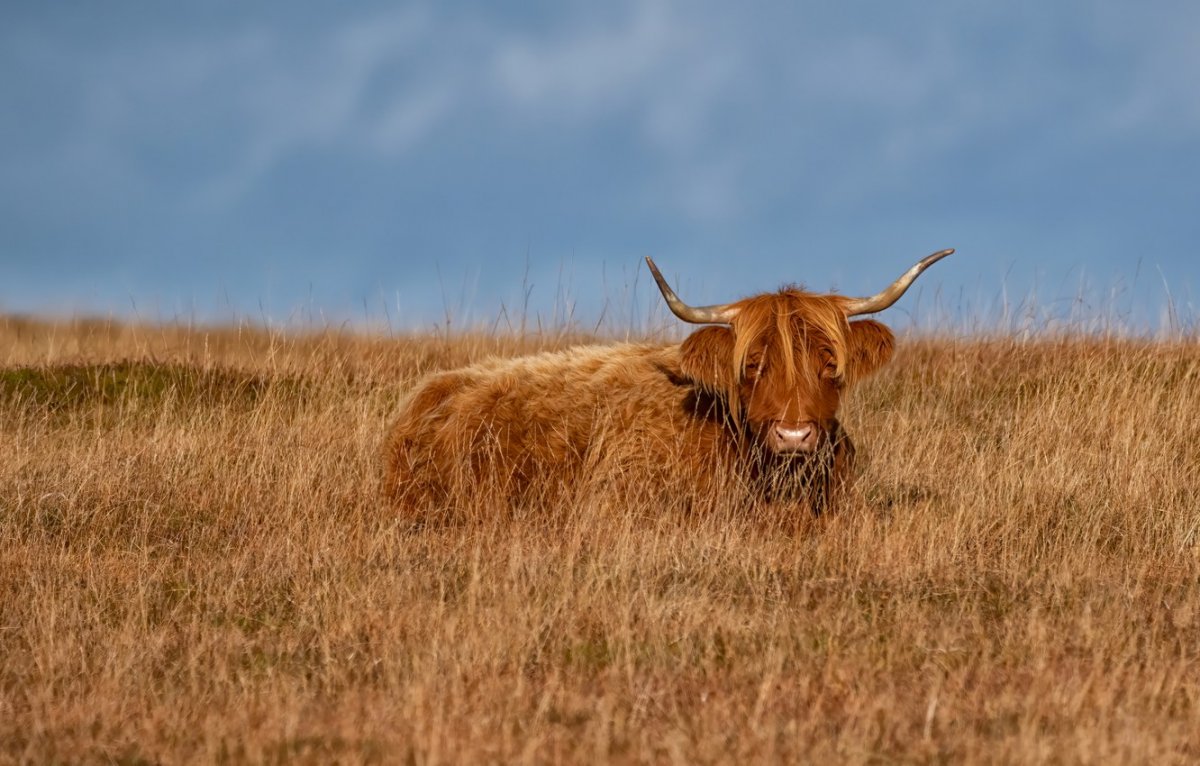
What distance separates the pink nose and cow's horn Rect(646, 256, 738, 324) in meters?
1.02

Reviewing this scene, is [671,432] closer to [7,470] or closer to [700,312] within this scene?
[700,312]

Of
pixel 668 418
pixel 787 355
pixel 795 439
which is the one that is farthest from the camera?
pixel 668 418

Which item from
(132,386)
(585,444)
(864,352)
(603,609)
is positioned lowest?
(603,609)

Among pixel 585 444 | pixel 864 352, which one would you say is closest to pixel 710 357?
pixel 864 352

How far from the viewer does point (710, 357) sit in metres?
7.57

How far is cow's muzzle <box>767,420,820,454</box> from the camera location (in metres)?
6.81

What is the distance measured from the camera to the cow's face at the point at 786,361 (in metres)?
7.00

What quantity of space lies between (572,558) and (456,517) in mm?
2023

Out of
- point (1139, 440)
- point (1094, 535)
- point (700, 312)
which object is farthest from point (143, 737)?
point (1139, 440)

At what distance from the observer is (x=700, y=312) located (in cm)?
782

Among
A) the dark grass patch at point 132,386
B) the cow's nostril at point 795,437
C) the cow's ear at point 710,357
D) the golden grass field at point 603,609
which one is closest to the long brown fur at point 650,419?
the cow's ear at point 710,357

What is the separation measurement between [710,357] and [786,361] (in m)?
0.59

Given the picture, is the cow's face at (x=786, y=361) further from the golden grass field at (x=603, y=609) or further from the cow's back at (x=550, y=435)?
the golden grass field at (x=603, y=609)

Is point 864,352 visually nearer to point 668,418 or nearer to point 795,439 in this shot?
point 795,439
